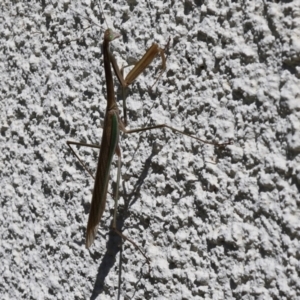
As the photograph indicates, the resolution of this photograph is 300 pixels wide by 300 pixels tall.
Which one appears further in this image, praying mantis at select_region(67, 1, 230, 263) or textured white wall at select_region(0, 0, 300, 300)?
praying mantis at select_region(67, 1, 230, 263)

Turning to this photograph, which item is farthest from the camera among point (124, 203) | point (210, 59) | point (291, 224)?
point (124, 203)


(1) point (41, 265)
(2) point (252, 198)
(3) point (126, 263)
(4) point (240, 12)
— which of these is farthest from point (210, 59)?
(1) point (41, 265)

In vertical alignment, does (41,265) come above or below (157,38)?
below

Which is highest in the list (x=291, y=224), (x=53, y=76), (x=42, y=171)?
(x=53, y=76)

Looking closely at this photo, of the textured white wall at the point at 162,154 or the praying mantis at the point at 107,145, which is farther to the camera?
the praying mantis at the point at 107,145

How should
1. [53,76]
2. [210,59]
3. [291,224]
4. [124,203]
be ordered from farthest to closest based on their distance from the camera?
[53,76] < [124,203] < [210,59] < [291,224]

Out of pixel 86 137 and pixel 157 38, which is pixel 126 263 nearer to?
pixel 86 137

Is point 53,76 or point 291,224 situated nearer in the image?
point 291,224
